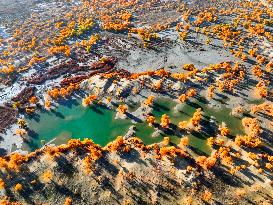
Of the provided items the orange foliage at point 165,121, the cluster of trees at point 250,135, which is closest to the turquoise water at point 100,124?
the orange foliage at point 165,121

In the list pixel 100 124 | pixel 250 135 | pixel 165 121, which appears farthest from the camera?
pixel 100 124

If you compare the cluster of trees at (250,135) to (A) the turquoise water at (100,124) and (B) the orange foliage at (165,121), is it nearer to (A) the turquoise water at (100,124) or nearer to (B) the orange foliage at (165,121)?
(A) the turquoise water at (100,124)

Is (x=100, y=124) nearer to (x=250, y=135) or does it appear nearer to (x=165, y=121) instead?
(x=165, y=121)

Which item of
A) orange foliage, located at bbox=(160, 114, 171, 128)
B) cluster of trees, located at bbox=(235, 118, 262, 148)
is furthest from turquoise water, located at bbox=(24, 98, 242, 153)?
cluster of trees, located at bbox=(235, 118, 262, 148)

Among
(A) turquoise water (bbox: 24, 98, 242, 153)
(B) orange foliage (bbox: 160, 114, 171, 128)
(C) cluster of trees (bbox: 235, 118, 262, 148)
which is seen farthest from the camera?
(B) orange foliage (bbox: 160, 114, 171, 128)

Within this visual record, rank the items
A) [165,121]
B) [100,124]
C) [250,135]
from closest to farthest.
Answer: [250,135] → [165,121] → [100,124]

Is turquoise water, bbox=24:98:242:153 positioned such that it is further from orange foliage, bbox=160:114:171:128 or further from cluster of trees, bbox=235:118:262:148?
cluster of trees, bbox=235:118:262:148

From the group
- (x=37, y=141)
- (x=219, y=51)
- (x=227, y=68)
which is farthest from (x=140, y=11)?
(x=37, y=141)

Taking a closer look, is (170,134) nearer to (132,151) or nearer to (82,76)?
(132,151)

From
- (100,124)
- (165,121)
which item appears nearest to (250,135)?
(165,121)
